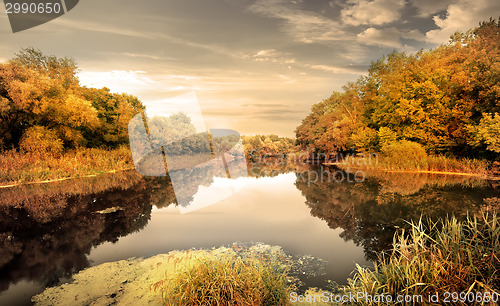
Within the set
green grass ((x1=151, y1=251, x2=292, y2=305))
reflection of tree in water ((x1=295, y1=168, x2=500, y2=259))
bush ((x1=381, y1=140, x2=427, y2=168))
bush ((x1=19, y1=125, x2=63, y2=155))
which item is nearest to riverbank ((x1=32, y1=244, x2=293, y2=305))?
green grass ((x1=151, y1=251, x2=292, y2=305))

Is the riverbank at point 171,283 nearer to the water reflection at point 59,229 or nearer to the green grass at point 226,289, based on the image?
the green grass at point 226,289

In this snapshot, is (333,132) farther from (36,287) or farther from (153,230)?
(36,287)

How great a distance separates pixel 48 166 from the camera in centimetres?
2364

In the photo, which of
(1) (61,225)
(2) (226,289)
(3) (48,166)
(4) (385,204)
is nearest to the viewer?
(2) (226,289)

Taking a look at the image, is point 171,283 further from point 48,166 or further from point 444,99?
point 444,99

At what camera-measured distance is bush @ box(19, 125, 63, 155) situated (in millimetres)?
24828

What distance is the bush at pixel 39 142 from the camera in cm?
2483

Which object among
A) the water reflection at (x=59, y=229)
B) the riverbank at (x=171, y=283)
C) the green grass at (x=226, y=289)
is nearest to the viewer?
the green grass at (x=226, y=289)

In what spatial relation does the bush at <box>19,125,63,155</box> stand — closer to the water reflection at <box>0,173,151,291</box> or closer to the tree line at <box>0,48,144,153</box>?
the tree line at <box>0,48,144,153</box>

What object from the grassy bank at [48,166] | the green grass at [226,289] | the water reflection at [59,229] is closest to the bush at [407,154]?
the water reflection at [59,229]

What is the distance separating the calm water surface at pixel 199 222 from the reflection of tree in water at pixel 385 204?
0.18 ft

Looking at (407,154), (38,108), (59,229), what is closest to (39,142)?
(38,108)

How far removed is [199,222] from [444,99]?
1264 inches

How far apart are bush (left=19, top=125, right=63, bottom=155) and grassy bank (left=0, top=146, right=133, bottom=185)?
664 mm
